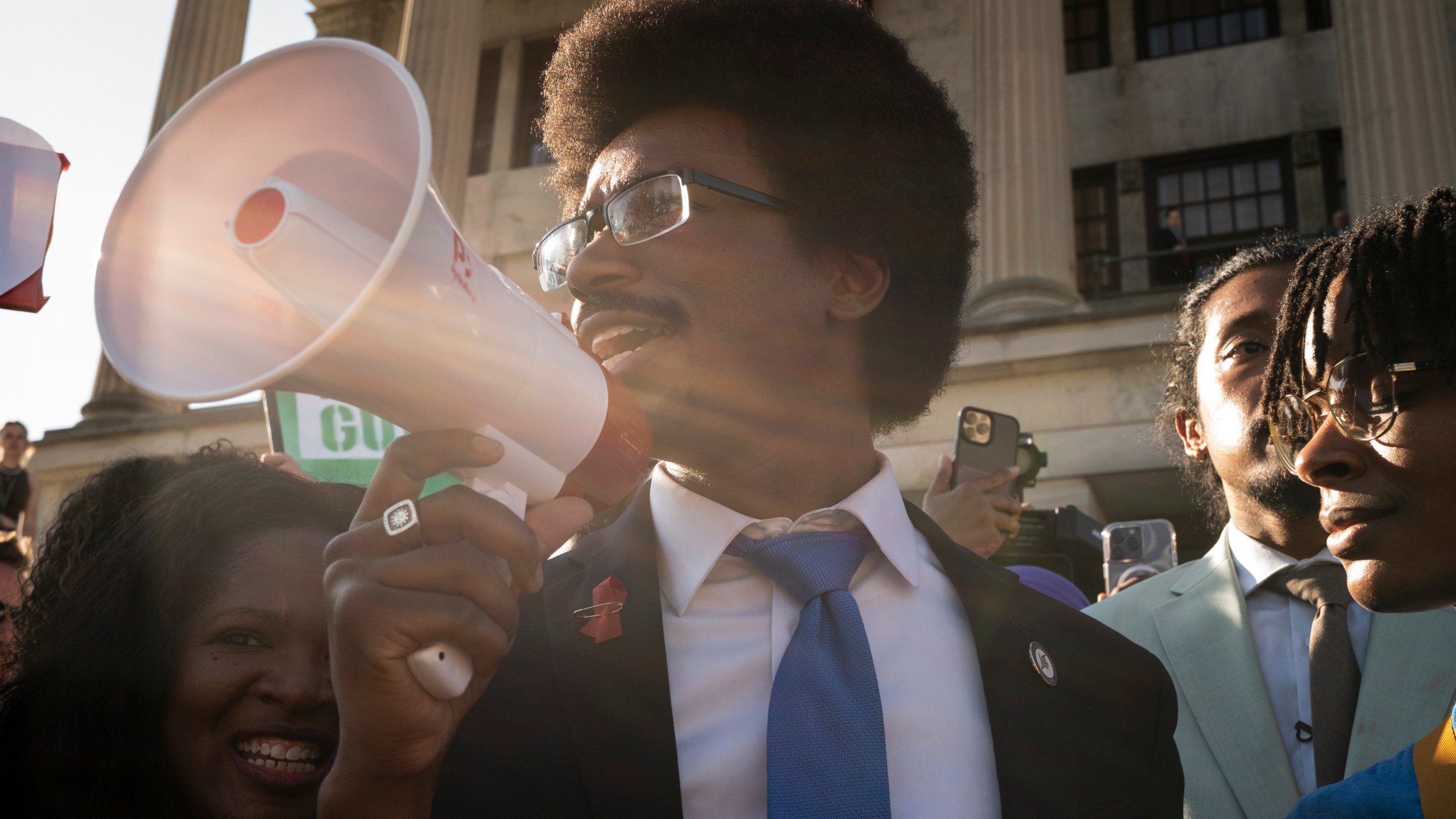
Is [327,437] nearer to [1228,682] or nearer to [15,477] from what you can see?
[1228,682]

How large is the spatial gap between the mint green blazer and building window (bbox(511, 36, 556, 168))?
1695 cm

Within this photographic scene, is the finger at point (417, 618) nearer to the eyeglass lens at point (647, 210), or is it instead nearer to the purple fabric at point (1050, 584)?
the eyeglass lens at point (647, 210)

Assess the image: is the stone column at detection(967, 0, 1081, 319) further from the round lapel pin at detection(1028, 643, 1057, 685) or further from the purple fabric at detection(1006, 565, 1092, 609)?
the round lapel pin at detection(1028, 643, 1057, 685)

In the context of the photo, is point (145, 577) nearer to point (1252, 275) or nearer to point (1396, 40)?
point (1252, 275)

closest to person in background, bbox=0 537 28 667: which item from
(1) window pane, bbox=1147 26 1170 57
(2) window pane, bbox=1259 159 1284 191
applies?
(2) window pane, bbox=1259 159 1284 191

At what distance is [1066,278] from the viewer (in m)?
11.7

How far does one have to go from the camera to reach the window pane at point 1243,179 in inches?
616

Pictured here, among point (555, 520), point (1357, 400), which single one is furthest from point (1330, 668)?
point (555, 520)

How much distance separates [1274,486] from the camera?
9.43ft

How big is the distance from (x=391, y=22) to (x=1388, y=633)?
20311 mm

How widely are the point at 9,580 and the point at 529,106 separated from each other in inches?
667

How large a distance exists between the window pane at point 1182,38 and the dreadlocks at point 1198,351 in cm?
1370

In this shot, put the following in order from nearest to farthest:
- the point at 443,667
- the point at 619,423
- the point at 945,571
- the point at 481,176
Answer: the point at 443,667
the point at 619,423
the point at 945,571
the point at 481,176

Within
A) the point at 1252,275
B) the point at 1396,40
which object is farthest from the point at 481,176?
the point at 1252,275
